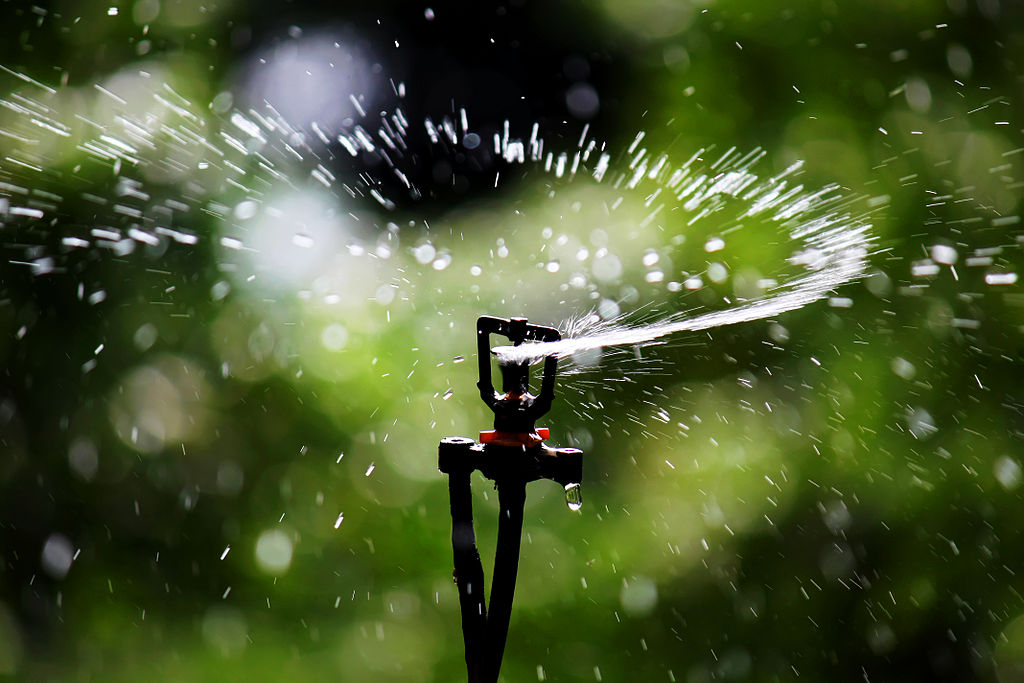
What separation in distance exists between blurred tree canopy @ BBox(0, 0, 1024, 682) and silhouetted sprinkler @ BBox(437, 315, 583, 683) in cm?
143

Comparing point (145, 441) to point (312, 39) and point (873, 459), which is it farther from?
point (873, 459)

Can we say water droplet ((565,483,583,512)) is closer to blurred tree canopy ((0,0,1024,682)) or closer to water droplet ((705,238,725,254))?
blurred tree canopy ((0,0,1024,682))

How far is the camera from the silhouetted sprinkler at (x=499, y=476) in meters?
0.40

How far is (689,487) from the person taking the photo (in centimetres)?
221

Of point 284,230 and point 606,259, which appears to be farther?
→ point 284,230

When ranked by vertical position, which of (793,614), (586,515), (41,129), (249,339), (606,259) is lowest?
(793,614)

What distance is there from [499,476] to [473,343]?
1.92 meters

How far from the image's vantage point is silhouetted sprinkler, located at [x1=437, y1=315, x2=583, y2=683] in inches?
15.8

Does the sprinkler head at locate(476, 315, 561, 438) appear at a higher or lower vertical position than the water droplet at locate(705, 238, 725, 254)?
higher

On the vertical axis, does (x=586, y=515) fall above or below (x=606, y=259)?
below

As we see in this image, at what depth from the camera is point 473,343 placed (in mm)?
2336

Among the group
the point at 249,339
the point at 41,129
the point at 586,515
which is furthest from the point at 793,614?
the point at 41,129

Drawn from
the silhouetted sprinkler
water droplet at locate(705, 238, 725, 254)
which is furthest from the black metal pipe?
water droplet at locate(705, 238, 725, 254)

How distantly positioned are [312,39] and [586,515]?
171 centimetres
